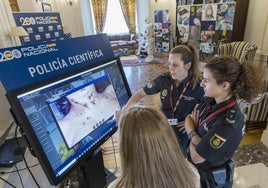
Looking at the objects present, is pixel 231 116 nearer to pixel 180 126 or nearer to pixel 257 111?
pixel 180 126

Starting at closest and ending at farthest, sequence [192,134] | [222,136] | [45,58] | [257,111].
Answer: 1. [45,58]
2. [222,136]
3. [192,134]
4. [257,111]

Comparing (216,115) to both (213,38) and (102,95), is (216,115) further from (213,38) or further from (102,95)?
(213,38)

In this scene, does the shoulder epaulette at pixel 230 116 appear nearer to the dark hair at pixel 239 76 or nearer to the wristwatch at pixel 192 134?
the dark hair at pixel 239 76

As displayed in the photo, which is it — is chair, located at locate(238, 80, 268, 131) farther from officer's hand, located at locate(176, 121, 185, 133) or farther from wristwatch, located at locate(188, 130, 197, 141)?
wristwatch, located at locate(188, 130, 197, 141)

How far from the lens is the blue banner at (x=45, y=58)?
0.76m

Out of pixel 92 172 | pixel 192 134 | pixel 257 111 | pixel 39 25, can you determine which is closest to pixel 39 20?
pixel 39 25

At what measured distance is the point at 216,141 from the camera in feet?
3.37

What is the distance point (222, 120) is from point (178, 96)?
516mm

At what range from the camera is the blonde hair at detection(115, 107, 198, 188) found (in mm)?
649

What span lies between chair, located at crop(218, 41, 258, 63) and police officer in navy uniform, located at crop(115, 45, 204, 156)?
2.15 m

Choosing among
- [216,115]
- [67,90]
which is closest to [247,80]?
[216,115]

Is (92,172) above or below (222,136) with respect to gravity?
below

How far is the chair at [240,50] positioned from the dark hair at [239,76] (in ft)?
7.84

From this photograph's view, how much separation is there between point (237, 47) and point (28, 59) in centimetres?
385
